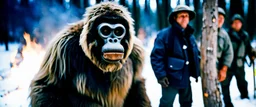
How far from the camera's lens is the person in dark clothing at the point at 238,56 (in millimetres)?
2369

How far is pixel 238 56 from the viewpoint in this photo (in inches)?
94.3

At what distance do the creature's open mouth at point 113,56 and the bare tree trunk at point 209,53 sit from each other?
89cm

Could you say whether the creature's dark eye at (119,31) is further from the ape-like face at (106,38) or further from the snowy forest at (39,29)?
the snowy forest at (39,29)

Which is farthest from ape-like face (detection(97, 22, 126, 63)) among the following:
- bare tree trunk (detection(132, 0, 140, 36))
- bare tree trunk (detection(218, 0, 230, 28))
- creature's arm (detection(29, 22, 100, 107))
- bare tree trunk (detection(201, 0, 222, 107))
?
bare tree trunk (detection(218, 0, 230, 28))

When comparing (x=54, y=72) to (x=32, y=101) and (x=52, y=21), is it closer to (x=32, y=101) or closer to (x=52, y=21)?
(x=32, y=101)

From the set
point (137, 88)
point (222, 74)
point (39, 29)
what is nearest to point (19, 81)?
point (39, 29)

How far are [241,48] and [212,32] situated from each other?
311mm

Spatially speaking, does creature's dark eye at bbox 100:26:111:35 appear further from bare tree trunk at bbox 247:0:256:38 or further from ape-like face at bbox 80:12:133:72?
bare tree trunk at bbox 247:0:256:38

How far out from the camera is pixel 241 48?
7.84ft

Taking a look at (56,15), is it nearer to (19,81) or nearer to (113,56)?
(19,81)

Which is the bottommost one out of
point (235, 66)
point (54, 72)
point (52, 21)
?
point (235, 66)

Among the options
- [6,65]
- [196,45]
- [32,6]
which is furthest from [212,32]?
[6,65]

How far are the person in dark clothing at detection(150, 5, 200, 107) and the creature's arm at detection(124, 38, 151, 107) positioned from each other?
0.88 feet

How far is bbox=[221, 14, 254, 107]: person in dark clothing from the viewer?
7.77 feet
